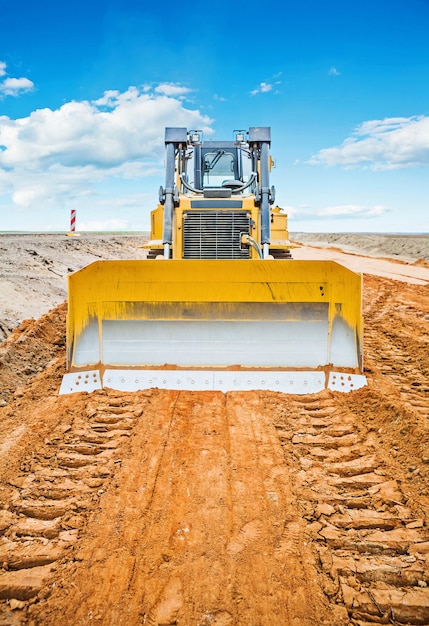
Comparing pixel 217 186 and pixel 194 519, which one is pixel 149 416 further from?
pixel 217 186

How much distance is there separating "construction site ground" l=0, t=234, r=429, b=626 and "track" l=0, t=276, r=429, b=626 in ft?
0.03

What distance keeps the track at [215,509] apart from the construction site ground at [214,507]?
10 mm

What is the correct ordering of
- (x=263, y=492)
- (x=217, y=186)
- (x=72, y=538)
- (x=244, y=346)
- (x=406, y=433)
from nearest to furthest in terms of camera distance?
(x=72, y=538)
(x=263, y=492)
(x=406, y=433)
(x=244, y=346)
(x=217, y=186)

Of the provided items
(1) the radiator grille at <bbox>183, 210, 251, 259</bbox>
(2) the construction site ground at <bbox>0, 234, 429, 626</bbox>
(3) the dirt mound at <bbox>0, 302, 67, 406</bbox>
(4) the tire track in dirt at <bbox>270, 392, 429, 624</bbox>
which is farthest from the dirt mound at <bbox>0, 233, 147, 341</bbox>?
(4) the tire track in dirt at <bbox>270, 392, 429, 624</bbox>

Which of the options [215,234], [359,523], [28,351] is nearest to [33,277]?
[28,351]

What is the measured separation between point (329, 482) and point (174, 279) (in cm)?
265

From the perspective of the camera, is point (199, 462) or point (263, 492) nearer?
point (263, 492)

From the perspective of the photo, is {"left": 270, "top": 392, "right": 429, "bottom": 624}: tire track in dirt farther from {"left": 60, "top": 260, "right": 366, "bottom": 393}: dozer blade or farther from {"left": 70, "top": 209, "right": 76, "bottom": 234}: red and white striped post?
{"left": 70, "top": 209, "right": 76, "bottom": 234}: red and white striped post

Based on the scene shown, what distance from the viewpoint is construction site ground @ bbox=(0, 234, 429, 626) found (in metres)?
2.16

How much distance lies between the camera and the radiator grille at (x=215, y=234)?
675cm

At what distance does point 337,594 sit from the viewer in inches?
86.4

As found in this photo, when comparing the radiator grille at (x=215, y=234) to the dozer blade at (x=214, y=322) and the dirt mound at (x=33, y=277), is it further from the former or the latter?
the dozer blade at (x=214, y=322)

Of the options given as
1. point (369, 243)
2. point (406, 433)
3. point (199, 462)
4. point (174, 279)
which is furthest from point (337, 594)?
point (369, 243)

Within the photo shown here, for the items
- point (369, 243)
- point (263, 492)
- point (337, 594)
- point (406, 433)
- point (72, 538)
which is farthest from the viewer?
point (369, 243)
